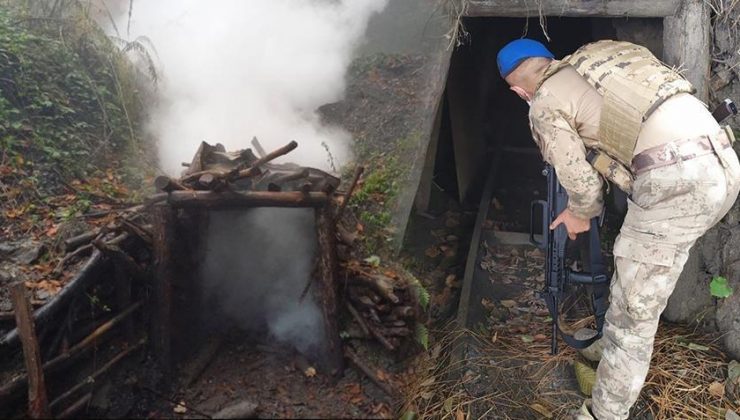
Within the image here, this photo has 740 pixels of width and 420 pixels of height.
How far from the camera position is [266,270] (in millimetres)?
3828

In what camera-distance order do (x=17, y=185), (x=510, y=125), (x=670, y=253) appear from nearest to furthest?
(x=670, y=253) < (x=17, y=185) < (x=510, y=125)

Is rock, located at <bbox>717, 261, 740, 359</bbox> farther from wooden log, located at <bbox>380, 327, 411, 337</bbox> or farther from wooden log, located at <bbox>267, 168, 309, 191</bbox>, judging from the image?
wooden log, located at <bbox>267, 168, 309, 191</bbox>

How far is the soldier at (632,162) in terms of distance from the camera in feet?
9.33

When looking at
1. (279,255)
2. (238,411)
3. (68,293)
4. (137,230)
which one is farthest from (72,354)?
(279,255)

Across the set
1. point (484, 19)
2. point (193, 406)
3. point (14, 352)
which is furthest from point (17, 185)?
point (484, 19)

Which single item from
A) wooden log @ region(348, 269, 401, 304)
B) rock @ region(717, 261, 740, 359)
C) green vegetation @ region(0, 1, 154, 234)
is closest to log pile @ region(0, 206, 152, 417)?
green vegetation @ region(0, 1, 154, 234)

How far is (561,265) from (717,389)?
141 cm

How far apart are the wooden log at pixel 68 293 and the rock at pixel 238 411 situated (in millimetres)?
1235

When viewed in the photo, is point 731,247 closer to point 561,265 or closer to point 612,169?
point 561,265

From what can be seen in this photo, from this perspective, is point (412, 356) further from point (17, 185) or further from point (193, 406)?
point (17, 185)

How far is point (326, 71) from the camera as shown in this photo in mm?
6922

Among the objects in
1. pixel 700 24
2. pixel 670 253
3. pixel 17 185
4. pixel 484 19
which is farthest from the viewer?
pixel 484 19

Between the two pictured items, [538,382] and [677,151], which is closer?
[677,151]

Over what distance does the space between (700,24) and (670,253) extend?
5.66ft
